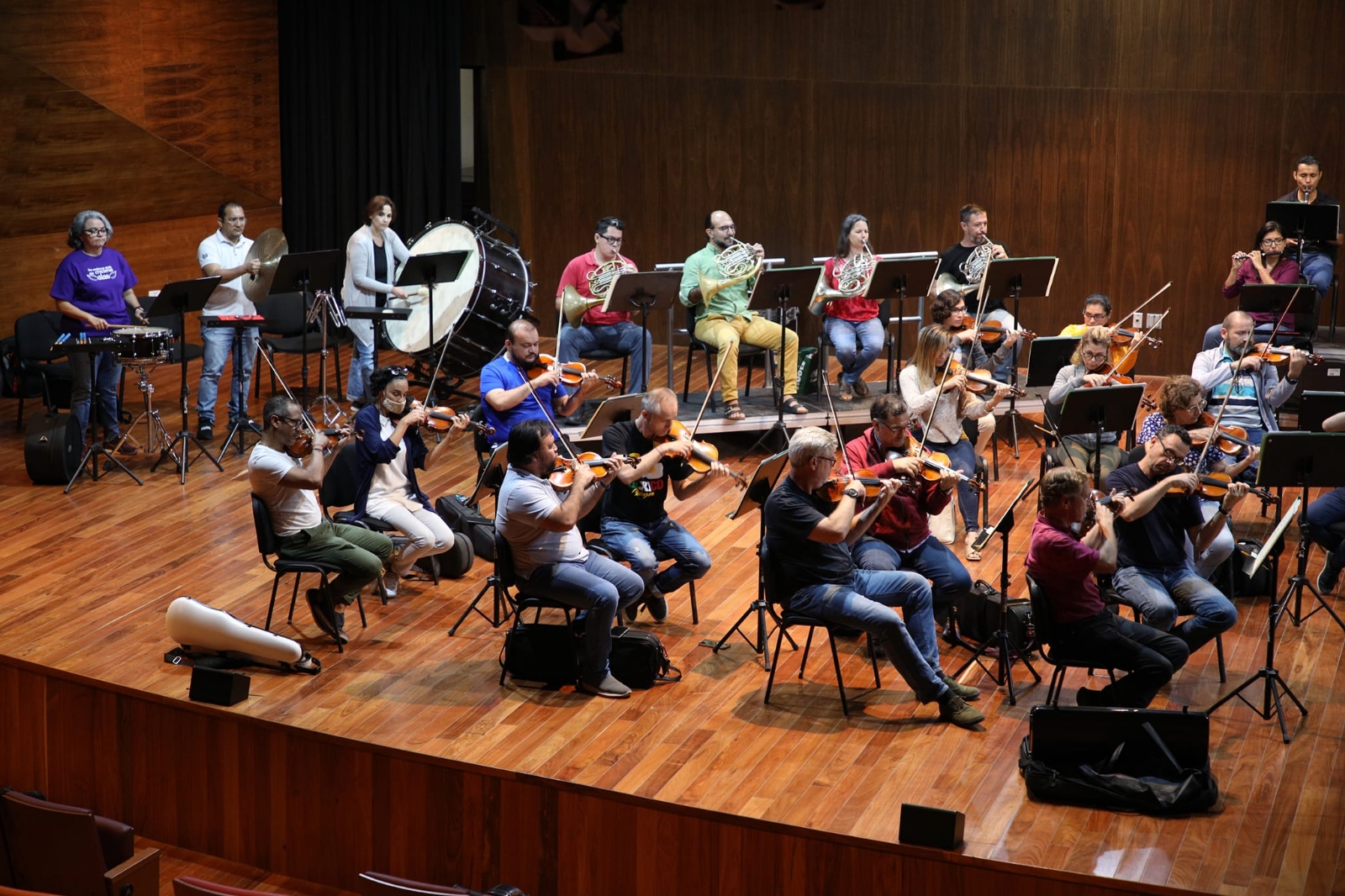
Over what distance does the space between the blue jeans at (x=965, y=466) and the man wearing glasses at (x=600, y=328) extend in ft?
7.70

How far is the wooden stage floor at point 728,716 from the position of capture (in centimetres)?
486

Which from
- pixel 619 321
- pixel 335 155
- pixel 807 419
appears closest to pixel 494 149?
pixel 335 155

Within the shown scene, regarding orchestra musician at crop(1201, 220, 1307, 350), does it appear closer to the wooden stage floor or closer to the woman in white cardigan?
the wooden stage floor

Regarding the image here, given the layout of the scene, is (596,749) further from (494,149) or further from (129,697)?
(494,149)

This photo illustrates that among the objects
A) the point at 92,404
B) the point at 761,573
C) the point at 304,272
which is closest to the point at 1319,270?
the point at 761,573

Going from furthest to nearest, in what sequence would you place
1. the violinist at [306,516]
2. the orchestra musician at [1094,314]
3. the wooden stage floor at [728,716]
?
the orchestra musician at [1094,314], the violinist at [306,516], the wooden stage floor at [728,716]

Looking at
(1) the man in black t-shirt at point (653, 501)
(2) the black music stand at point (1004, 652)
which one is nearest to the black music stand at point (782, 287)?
(1) the man in black t-shirt at point (653, 501)

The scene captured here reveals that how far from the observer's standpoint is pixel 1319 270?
9703mm

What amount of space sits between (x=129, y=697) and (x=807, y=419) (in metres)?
4.44

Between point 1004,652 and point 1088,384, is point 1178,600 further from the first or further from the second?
point 1088,384

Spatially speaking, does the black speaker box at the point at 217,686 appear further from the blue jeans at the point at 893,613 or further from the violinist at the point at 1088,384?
the violinist at the point at 1088,384

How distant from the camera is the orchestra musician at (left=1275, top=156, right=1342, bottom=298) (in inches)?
381

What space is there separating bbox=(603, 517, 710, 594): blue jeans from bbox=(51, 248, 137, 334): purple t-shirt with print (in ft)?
12.7

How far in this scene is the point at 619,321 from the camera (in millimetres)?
9195
